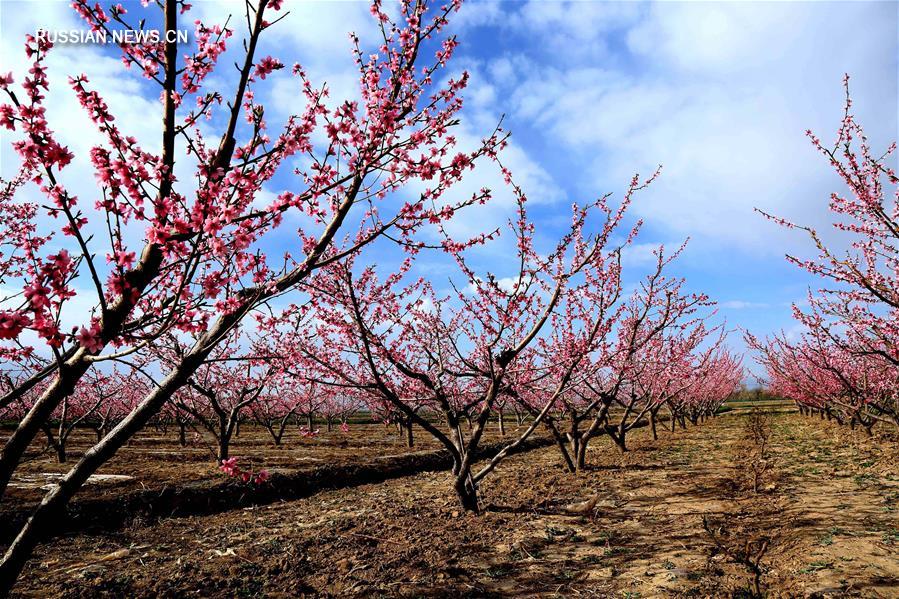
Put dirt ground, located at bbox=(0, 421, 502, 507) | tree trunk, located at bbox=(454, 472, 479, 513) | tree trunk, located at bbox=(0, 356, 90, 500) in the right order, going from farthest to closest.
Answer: dirt ground, located at bbox=(0, 421, 502, 507) < tree trunk, located at bbox=(454, 472, 479, 513) < tree trunk, located at bbox=(0, 356, 90, 500)

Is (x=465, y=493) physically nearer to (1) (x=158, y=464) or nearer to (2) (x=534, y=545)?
(2) (x=534, y=545)

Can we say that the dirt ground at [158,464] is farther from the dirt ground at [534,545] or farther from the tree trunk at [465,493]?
the tree trunk at [465,493]

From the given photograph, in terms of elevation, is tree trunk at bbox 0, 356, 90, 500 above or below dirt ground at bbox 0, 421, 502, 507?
above

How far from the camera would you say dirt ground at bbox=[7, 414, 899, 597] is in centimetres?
482

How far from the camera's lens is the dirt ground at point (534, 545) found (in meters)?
4.82

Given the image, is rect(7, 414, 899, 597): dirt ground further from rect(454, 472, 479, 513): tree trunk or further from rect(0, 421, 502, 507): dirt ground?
rect(0, 421, 502, 507): dirt ground

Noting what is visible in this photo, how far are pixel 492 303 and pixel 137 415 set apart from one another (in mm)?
5342

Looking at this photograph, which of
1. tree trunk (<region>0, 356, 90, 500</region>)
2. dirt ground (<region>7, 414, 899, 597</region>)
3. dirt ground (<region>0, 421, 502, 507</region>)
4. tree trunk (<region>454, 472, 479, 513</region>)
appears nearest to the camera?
tree trunk (<region>0, 356, 90, 500</region>)

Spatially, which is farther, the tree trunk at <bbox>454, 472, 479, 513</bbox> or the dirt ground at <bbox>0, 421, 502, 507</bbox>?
the dirt ground at <bbox>0, 421, 502, 507</bbox>

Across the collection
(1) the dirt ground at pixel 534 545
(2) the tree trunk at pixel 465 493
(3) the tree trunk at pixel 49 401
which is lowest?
(1) the dirt ground at pixel 534 545

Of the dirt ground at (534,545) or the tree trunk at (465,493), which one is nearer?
the dirt ground at (534,545)

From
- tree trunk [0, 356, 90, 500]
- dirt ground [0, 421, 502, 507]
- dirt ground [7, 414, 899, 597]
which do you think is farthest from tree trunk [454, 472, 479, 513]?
dirt ground [0, 421, 502, 507]

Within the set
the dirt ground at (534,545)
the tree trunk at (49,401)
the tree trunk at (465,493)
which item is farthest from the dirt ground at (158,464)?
the tree trunk at (49,401)

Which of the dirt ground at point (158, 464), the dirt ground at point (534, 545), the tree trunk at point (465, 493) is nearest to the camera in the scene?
the dirt ground at point (534, 545)
